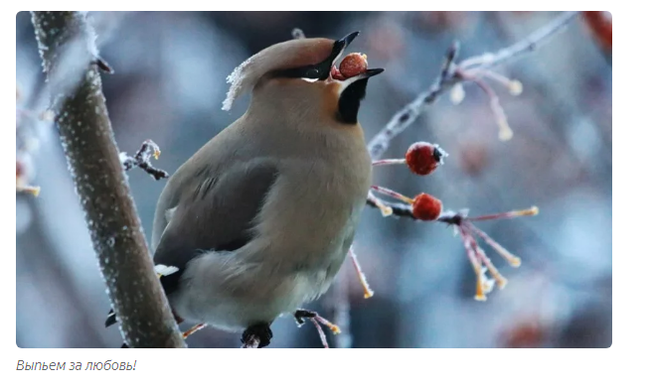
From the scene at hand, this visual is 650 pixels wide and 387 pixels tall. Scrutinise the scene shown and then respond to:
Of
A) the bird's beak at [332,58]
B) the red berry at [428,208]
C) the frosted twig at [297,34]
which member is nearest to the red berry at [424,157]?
the red berry at [428,208]

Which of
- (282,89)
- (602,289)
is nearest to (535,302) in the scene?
(602,289)

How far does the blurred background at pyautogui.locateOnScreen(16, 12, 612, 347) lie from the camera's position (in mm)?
2268

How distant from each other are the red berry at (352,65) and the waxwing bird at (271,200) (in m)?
0.02

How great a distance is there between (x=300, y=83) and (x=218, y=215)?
39 cm

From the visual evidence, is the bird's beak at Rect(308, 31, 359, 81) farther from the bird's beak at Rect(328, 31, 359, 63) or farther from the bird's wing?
the bird's wing

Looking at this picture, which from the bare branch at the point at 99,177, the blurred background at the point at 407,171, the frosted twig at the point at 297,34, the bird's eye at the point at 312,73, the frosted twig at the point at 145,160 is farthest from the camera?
the blurred background at the point at 407,171

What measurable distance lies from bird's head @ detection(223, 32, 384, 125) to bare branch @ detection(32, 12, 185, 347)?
2.28ft

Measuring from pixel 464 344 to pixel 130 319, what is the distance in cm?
114

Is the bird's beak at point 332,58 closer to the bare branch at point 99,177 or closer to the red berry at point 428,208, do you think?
the red berry at point 428,208

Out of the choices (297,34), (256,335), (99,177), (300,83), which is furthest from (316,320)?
(99,177)

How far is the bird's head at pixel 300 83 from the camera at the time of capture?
201cm

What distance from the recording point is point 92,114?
1.37 metres

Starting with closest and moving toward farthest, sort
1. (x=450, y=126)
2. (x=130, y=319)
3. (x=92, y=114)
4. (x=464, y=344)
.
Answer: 1. (x=92, y=114)
2. (x=130, y=319)
3. (x=464, y=344)
4. (x=450, y=126)
